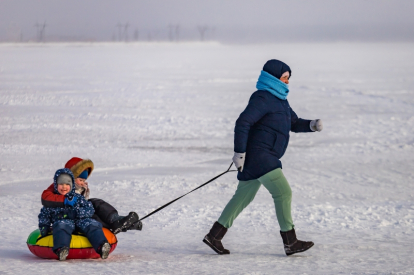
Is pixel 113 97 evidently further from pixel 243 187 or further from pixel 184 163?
pixel 243 187

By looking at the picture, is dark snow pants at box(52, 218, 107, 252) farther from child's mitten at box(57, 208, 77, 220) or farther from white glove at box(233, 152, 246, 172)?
white glove at box(233, 152, 246, 172)

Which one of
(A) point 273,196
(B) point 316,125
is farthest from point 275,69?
(A) point 273,196

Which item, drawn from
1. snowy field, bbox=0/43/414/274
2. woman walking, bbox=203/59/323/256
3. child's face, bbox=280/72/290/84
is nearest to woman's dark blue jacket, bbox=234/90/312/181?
woman walking, bbox=203/59/323/256

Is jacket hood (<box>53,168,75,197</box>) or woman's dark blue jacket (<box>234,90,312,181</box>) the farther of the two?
woman's dark blue jacket (<box>234,90,312,181</box>)

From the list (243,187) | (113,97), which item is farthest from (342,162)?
(113,97)

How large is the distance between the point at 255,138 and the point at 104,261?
4.30 feet

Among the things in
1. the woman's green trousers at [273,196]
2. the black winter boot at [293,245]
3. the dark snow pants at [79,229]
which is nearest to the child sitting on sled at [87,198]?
the dark snow pants at [79,229]

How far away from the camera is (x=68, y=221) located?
4.05 metres

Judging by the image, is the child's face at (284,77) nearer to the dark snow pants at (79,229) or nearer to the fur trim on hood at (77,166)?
the fur trim on hood at (77,166)

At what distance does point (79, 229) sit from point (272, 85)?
1.62 meters

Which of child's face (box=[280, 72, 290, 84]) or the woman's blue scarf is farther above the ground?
child's face (box=[280, 72, 290, 84])

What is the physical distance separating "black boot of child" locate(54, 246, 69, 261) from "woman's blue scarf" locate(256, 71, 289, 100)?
169cm

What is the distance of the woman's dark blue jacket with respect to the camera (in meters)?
4.25

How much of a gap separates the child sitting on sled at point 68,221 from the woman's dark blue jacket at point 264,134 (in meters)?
1.07
